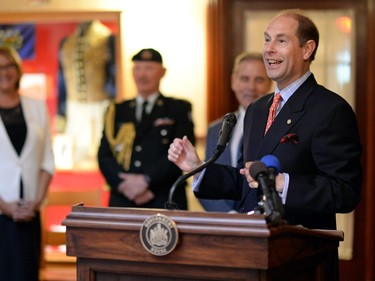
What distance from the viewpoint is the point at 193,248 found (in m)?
2.06

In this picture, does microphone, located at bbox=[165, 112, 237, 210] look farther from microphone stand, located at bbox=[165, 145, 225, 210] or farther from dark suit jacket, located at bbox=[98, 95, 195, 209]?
dark suit jacket, located at bbox=[98, 95, 195, 209]

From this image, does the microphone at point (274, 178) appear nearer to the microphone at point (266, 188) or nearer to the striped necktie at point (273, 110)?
the microphone at point (266, 188)

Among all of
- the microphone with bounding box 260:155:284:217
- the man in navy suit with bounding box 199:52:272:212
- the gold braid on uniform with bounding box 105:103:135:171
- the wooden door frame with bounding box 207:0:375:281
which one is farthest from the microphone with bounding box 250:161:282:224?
the wooden door frame with bounding box 207:0:375:281

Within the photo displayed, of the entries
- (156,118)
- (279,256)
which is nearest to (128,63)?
(156,118)

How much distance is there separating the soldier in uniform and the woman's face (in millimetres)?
595

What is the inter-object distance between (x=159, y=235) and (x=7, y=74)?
8.18 ft

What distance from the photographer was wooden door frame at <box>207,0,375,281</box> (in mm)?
5301

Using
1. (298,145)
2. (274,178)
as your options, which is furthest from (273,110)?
(274,178)

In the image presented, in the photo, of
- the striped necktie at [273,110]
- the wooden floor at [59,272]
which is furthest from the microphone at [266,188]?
the wooden floor at [59,272]

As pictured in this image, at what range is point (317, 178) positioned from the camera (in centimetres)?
243

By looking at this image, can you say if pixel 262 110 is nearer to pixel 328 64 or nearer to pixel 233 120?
pixel 233 120

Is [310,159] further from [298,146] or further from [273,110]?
[273,110]

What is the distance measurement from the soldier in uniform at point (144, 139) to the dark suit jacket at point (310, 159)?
167cm

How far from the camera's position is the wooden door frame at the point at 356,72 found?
5301 mm
